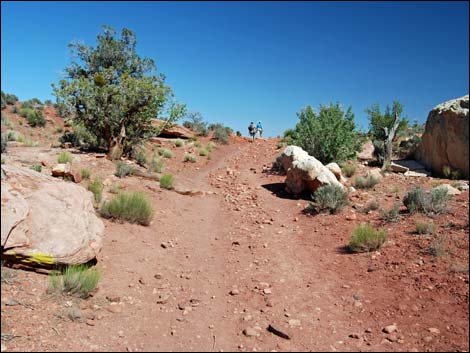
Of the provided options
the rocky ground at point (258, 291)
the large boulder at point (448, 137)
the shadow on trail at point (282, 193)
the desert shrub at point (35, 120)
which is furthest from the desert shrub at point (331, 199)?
the desert shrub at point (35, 120)

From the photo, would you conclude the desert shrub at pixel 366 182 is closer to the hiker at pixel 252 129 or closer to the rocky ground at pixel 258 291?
the rocky ground at pixel 258 291

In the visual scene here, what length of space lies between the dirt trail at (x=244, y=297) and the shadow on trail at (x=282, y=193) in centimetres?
251

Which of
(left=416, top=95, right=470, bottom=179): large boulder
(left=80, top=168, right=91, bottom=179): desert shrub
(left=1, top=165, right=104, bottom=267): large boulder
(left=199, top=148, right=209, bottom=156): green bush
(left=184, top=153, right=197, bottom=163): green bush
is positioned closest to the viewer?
(left=1, top=165, right=104, bottom=267): large boulder

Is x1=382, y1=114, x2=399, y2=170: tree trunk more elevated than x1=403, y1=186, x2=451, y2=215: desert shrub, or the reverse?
x1=382, y1=114, x2=399, y2=170: tree trunk

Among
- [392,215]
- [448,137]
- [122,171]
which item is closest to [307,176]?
[392,215]

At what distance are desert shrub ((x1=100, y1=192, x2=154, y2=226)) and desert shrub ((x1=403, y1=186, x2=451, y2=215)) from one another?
5.82 metres

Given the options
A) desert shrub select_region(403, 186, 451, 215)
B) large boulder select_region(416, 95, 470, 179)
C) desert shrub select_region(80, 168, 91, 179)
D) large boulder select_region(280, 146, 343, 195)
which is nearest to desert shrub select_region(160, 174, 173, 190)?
desert shrub select_region(80, 168, 91, 179)

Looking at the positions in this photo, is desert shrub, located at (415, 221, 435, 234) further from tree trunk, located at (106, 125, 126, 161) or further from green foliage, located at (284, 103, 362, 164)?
tree trunk, located at (106, 125, 126, 161)

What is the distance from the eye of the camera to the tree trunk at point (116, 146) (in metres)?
14.2

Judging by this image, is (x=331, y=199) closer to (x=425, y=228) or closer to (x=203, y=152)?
(x=425, y=228)

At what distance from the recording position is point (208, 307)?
5.12 m

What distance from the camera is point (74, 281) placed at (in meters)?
4.79

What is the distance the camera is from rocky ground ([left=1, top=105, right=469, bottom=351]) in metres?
4.15

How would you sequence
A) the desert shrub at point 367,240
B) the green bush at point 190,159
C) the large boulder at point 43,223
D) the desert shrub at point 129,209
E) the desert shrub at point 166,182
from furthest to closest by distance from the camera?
the green bush at point 190,159
the desert shrub at point 166,182
the desert shrub at point 129,209
the desert shrub at point 367,240
the large boulder at point 43,223
